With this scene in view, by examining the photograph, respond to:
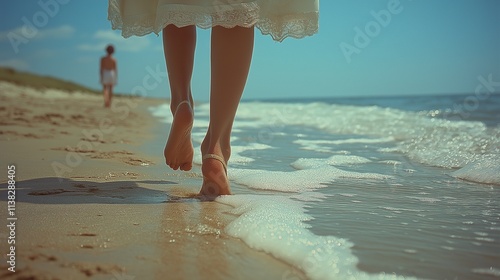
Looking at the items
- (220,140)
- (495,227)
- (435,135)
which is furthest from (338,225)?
(435,135)

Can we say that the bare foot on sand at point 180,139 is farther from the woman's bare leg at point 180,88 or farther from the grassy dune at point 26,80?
the grassy dune at point 26,80

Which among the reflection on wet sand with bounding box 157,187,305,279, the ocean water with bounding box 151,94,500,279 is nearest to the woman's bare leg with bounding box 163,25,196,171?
the ocean water with bounding box 151,94,500,279

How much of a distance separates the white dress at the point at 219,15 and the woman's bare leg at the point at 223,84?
0.08 m

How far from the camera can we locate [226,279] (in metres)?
0.91

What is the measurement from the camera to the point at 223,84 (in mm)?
1751

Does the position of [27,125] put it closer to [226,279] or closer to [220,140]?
[220,140]

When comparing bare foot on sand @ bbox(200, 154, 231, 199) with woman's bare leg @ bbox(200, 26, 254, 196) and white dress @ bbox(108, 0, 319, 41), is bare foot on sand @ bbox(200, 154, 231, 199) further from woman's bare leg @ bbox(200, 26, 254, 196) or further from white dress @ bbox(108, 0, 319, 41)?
white dress @ bbox(108, 0, 319, 41)

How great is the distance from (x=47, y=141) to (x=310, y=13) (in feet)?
7.37

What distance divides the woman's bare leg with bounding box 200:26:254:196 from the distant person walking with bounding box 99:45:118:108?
31.0ft

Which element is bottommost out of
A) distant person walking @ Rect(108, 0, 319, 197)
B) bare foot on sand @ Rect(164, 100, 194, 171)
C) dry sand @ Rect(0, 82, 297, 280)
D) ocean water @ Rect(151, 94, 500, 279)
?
dry sand @ Rect(0, 82, 297, 280)

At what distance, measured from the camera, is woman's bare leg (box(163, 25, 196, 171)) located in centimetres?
182

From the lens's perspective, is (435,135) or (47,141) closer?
(47,141)

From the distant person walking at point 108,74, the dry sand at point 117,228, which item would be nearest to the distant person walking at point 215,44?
the dry sand at point 117,228

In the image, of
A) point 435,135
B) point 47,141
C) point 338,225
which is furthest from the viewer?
point 435,135
